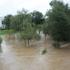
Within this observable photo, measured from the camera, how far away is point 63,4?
948 inches

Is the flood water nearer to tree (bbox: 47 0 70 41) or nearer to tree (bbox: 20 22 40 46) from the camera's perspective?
tree (bbox: 47 0 70 41)

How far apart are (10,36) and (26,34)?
13.5m

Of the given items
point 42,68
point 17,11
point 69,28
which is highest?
point 17,11

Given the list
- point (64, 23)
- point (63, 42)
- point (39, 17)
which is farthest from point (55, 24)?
point (39, 17)

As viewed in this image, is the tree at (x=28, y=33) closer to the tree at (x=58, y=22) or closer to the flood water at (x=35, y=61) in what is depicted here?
the tree at (x=58, y=22)

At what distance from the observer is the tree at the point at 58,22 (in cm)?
2166

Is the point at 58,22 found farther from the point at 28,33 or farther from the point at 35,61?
the point at 35,61

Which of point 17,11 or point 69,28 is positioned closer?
point 69,28

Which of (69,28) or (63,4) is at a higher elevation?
(63,4)

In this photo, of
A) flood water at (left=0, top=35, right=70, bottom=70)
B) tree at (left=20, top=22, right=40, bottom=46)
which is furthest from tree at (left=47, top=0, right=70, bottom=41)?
flood water at (left=0, top=35, right=70, bottom=70)

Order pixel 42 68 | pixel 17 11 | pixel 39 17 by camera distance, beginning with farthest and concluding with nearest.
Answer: pixel 39 17 < pixel 17 11 < pixel 42 68

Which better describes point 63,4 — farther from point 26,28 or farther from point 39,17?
point 39,17

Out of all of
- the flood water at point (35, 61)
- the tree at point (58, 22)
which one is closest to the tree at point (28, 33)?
the tree at point (58, 22)

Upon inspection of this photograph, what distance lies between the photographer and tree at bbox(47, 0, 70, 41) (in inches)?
853
